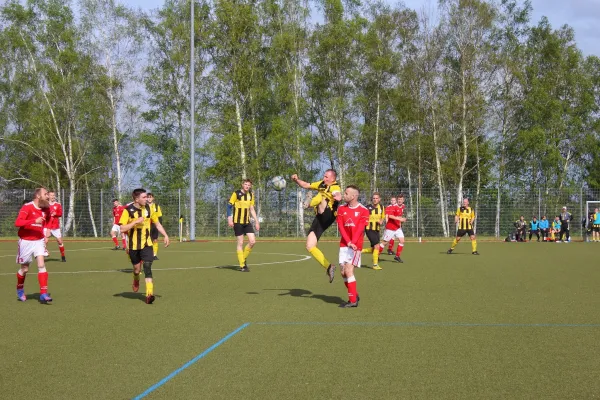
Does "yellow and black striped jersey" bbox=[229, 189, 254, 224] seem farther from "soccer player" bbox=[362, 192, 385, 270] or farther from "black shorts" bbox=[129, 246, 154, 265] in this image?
"black shorts" bbox=[129, 246, 154, 265]

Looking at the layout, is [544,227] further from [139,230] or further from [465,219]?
[139,230]

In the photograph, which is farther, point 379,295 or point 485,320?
point 379,295

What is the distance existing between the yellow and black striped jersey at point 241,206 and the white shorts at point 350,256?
23.6 ft

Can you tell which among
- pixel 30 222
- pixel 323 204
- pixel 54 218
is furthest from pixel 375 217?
pixel 30 222

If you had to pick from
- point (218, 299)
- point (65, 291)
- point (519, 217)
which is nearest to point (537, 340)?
point (218, 299)

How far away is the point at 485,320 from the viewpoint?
9164mm

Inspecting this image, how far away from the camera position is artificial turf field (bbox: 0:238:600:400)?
19.0 ft

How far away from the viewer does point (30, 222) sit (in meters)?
11.4

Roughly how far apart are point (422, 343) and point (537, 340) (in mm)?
1375

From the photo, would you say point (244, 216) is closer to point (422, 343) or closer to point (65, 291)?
point (65, 291)

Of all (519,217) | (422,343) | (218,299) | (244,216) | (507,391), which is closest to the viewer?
(507,391)

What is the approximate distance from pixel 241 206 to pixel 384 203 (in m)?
23.7

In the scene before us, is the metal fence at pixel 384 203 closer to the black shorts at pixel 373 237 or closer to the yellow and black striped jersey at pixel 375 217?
the yellow and black striped jersey at pixel 375 217

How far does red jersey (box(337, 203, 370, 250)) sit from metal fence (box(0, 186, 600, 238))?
29.7 m
